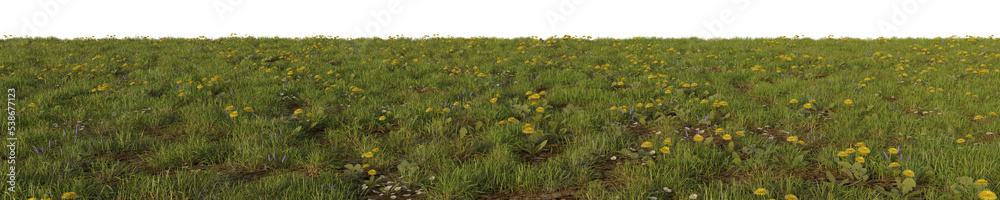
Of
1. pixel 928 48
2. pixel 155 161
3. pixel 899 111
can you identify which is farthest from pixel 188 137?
pixel 928 48

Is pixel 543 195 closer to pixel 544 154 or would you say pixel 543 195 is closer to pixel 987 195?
pixel 544 154

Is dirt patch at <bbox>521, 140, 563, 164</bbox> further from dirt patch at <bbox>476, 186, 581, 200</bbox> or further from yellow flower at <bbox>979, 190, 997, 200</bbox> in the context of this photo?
yellow flower at <bbox>979, 190, 997, 200</bbox>

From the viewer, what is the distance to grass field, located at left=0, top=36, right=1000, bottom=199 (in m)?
3.96

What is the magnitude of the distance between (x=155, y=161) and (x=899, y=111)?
882cm

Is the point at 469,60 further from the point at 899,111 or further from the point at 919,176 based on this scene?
the point at 919,176

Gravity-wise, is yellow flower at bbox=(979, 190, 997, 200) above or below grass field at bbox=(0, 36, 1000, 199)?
below

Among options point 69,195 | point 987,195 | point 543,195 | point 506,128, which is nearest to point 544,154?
point 506,128

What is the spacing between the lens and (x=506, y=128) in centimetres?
557

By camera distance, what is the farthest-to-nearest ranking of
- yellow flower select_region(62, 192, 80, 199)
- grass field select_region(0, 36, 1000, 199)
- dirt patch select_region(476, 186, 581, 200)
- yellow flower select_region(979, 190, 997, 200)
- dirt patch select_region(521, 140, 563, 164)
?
dirt patch select_region(521, 140, 563, 164)
grass field select_region(0, 36, 1000, 199)
dirt patch select_region(476, 186, 581, 200)
yellow flower select_region(62, 192, 80, 199)
yellow flower select_region(979, 190, 997, 200)

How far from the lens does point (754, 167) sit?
4.28 meters

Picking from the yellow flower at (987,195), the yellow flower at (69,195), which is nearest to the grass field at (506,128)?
the yellow flower at (987,195)

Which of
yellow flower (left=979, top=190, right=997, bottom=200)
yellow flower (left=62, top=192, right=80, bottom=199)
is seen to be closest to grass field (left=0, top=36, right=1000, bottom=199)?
yellow flower (left=979, top=190, right=997, bottom=200)

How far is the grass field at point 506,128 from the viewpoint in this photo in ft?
13.0

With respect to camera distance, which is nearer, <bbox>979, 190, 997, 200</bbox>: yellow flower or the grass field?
<bbox>979, 190, 997, 200</bbox>: yellow flower
